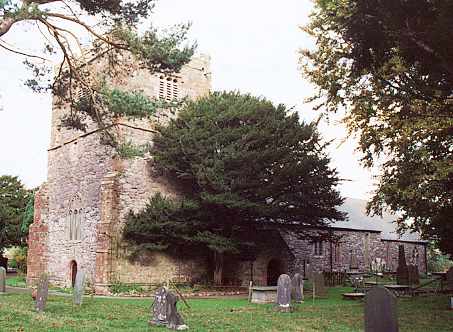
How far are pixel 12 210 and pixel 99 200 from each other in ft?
74.3

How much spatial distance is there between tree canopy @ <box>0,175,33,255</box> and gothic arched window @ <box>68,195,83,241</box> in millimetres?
15719

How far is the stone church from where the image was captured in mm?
23641

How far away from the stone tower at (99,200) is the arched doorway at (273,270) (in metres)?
4.33

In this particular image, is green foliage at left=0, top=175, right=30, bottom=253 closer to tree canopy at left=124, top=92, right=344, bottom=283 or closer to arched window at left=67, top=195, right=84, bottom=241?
arched window at left=67, top=195, right=84, bottom=241

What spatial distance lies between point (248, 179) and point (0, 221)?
28.1 meters

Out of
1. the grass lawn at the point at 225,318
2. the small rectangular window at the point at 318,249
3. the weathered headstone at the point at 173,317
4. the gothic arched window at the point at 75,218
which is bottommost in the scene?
the grass lawn at the point at 225,318

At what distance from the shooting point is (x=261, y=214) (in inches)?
908

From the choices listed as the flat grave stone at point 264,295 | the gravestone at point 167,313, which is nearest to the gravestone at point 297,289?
the flat grave stone at point 264,295

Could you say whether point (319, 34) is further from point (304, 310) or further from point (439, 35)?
point (304, 310)

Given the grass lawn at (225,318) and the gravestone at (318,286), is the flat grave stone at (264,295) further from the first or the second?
the gravestone at (318,286)

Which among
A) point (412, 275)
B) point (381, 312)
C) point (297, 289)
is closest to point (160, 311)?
point (381, 312)

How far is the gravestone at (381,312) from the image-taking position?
668 cm

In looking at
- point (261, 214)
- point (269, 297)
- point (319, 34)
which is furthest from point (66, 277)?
point (319, 34)

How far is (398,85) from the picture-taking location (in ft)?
42.9
